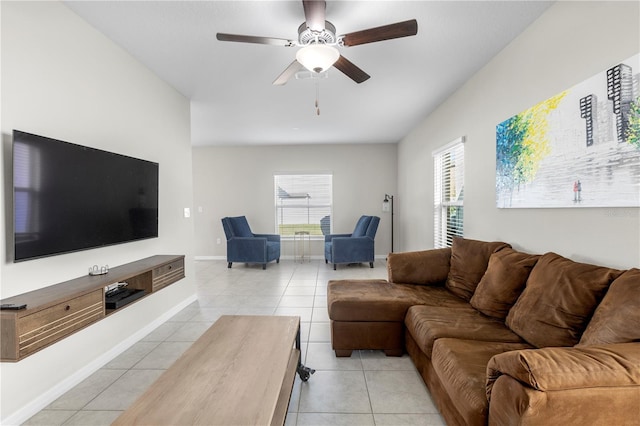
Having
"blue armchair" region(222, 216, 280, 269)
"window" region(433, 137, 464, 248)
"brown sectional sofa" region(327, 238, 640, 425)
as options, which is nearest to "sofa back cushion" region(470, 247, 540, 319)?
"brown sectional sofa" region(327, 238, 640, 425)

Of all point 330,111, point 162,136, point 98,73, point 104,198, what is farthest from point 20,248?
point 330,111

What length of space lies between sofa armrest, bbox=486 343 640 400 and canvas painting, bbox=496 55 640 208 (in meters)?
0.93

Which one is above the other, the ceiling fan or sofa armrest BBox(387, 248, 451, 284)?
the ceiling fan

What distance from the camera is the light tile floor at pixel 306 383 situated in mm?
1756

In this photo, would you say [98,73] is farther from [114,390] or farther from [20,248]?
[114,390]

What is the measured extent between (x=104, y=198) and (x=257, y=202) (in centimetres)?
460

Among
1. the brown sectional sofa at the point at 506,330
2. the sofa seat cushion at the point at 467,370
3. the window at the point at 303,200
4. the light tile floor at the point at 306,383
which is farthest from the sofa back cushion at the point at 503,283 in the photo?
the window at the point at 303,200

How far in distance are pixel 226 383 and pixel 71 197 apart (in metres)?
1.62

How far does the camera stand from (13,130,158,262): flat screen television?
1688 mm

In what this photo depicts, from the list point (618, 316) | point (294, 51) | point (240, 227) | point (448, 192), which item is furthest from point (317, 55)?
point (240, 227)

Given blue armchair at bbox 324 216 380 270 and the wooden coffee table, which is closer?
the wooden coffee table

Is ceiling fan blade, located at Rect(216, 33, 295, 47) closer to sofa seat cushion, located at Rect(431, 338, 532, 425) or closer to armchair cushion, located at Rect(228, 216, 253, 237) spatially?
sofa seat cushion, located at Rect(431, 338, 532, 425)

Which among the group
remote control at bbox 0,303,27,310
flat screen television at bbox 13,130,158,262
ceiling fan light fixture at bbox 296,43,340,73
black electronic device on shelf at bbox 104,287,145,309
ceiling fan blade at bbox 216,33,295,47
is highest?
ceiling fan blade at bbox 216,33,295,47

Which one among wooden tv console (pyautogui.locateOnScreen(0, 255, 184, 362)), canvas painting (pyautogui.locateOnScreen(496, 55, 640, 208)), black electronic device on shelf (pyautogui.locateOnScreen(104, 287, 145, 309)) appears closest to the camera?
wooden tv console (pyautogui.locateOnScreen(0, 255, 184, 362))
